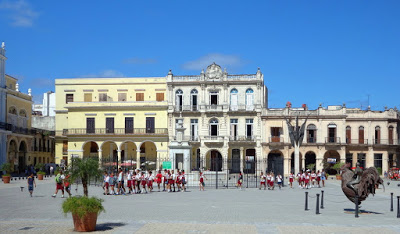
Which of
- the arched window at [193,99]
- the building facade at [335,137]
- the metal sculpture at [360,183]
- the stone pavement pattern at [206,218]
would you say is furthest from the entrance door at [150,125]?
the metal sculpture at [360,183]

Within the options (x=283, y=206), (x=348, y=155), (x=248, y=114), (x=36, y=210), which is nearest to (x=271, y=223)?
(x=283, y=206)

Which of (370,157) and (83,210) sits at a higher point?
(370,157)

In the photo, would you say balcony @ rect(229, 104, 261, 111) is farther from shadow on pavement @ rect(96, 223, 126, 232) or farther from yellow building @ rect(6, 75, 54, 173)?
shadow on pavement @ rect(96, 223, 126, 232)

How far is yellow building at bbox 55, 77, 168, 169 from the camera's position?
56.6 metres

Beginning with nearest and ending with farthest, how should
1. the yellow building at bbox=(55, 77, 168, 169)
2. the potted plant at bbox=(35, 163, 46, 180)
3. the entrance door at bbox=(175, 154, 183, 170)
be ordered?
the entrance door at bbox=(175, 154, 183, 170), the potted plant at bbox=(35, 163, 46, 180), the yellow building at bbox=(55, 77, 168, 169)

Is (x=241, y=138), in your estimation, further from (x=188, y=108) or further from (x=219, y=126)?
(x=188, y=108)

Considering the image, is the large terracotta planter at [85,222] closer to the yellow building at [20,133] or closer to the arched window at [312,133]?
the yellow building at [20,133]

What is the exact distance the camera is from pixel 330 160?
54.3 meters

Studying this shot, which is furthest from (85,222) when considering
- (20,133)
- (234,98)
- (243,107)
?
(20,133)

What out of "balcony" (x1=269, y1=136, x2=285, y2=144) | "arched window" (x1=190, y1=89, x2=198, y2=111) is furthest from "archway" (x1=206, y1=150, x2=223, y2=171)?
"balcony" (x1=269, y1=136, x2=285, y2=144)

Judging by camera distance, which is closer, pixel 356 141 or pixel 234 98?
pixel 234 98

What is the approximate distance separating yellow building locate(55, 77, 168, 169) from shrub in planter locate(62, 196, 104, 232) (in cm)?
4230

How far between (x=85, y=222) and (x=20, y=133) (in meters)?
44.0

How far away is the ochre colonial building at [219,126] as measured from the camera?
55.1 m
